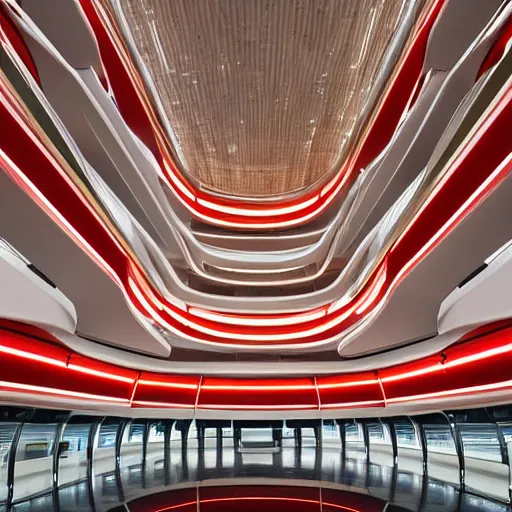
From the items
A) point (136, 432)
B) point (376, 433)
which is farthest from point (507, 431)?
point (136, 432)

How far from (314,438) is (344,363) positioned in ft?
5.67

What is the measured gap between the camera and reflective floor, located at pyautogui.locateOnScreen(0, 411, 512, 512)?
4645 mm

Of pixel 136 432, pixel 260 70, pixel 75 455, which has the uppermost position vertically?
pixel 260 70

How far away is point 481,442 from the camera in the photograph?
571cm

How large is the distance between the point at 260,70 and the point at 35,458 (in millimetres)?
6381

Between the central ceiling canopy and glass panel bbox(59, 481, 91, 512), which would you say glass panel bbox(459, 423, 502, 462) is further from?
the central ceiling canopy

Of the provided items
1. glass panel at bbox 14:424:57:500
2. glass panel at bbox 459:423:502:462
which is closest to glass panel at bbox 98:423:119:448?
glass panel at bbox 14:424:57:500

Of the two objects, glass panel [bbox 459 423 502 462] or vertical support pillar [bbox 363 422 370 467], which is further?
vertical support pillar [bbox 363 422 370 467]

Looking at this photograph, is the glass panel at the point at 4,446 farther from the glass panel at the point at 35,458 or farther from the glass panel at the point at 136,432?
the glass panel at the point at 136,432

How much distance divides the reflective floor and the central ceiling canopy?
517 centimetres

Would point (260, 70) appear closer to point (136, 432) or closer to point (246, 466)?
point (246, 466)

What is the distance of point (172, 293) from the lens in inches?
375

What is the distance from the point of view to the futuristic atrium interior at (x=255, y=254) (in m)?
3.89

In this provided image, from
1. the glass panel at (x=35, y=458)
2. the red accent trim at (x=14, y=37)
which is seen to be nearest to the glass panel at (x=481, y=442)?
the glass panel at (x=35, y=458)
